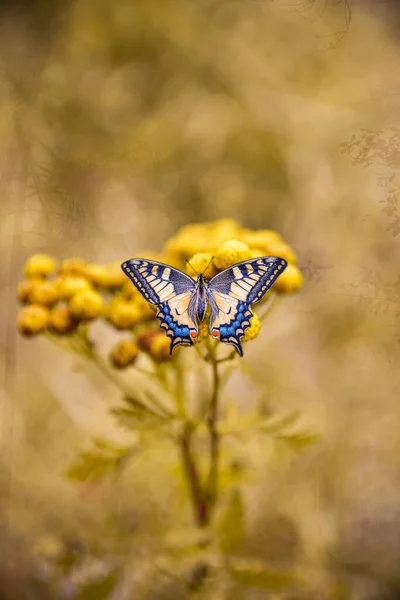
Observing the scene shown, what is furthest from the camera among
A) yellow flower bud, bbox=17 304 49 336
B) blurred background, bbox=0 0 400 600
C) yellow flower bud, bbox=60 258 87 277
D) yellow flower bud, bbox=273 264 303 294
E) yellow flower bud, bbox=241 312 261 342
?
blurred background, bbox=0 0 400 600

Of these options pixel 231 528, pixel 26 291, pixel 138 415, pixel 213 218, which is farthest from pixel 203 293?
pixel 213 218

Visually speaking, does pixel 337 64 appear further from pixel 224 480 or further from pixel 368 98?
pixel 224 480

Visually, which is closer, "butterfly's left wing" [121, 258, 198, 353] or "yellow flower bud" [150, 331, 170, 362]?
"butterfly's left wing" [121, 258, 198, 353]

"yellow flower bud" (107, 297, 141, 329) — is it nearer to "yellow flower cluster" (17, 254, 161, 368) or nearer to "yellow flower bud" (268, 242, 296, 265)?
"yellow flower cluster" (17, 254, 161, 368)

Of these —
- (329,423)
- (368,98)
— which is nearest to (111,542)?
(329,423)

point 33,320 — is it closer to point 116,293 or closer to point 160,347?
point 116,293

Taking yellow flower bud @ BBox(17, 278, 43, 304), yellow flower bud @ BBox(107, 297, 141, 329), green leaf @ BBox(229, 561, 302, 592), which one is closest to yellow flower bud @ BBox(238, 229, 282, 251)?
yellow flower bud @ BBox(107, 297, 141, 329)
